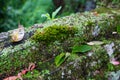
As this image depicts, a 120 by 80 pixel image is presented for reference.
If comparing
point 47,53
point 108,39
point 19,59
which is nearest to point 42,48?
point 47,53

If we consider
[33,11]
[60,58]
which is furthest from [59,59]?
[33,11]

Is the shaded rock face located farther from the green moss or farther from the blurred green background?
the blurred green background

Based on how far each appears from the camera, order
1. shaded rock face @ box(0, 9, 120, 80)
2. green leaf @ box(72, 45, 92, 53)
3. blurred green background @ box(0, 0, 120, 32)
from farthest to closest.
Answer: blurred green background @ box(0, 0, 120, 32) < green leaf @ box(72, 45, 92, 53) < shaded rock face @ box(0, 9, 120, 80)

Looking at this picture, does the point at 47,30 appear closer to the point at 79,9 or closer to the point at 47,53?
the point at 47,53

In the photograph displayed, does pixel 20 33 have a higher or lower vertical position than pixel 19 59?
higher

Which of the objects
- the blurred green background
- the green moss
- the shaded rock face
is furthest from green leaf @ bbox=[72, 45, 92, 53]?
the blurred green background

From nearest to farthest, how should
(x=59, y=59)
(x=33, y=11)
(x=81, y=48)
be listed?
(x=59, y=59) < (x=81, y=48) < (x=33, y=11)

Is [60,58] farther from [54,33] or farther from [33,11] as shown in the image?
[33,11]
